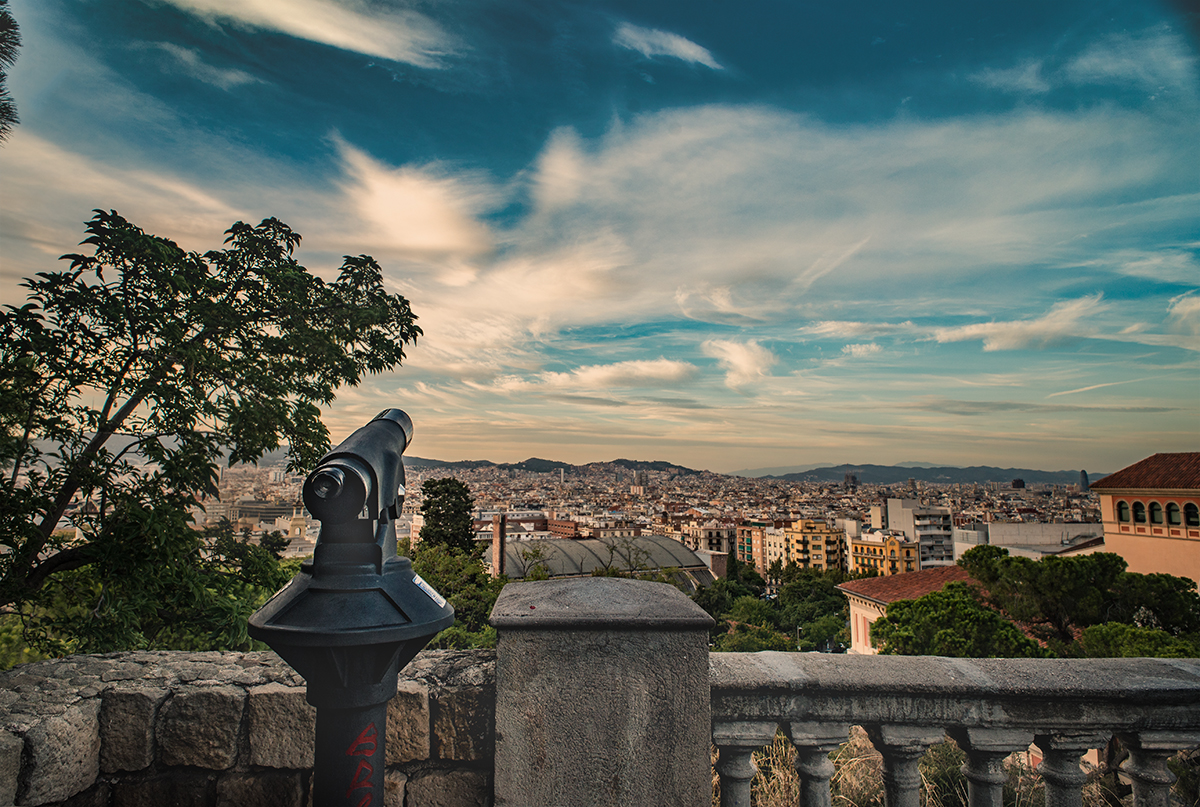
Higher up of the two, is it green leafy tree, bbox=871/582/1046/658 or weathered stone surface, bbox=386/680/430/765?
weathered stone surface, bbox=386/680/430/765

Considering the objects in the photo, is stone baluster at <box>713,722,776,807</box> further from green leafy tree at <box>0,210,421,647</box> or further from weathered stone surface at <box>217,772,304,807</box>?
green leafy tree at <box>0,210,421,647</box>

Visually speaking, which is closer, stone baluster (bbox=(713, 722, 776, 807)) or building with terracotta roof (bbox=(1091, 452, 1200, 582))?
stone baluster (bbox=(713, 722, 776, 807))

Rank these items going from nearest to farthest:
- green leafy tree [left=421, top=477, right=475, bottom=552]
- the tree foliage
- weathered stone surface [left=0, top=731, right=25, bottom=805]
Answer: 1. weathered stone surface [left=0, top=731, right=25, bottom=805]
2. green leafy tree [left=421, top=477, right=475, bottom=552]
3. the tree foliage

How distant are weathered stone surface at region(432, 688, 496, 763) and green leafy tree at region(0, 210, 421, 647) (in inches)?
162

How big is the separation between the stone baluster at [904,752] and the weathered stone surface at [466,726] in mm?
1102

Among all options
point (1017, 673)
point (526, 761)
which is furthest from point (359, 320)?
point (1017, 673)

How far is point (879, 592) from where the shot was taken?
1015 inches

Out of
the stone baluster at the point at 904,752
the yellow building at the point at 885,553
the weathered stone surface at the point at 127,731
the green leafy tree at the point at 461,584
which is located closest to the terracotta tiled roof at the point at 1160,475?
the green leafy tree at the point at 461,584

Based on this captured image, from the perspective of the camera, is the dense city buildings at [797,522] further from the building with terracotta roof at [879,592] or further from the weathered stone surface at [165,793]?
the weathered stone surface at [165,793]

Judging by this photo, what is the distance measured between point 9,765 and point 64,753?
0.14m

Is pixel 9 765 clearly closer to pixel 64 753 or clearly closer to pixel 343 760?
pixel 64 753

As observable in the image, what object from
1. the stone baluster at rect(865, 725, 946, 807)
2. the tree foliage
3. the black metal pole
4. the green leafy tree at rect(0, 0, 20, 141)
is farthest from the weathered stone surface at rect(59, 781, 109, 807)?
the tree foliage

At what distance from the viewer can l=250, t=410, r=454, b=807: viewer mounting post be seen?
1.19 m

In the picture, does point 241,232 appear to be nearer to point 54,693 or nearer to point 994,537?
point 54,693
